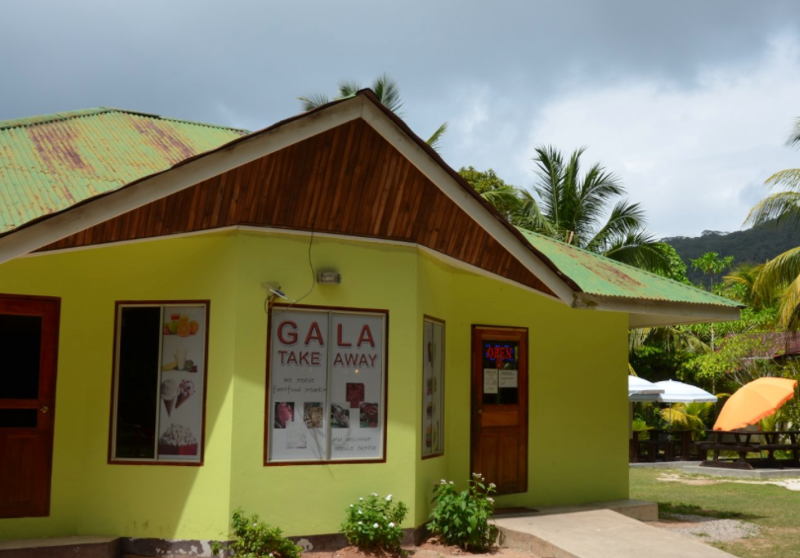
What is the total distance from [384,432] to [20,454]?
3.88 metres

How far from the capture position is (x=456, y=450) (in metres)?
11.8

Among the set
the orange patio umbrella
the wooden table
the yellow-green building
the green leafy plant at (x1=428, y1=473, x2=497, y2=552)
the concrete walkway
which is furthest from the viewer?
the wooden table

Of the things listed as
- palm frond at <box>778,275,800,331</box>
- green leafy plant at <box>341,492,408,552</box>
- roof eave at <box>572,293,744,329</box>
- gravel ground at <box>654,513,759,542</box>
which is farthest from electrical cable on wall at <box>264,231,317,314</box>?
palm frond at <box>778,275,800,331</box>

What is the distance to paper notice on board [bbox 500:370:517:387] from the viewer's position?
1239cm

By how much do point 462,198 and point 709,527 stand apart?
5975mm

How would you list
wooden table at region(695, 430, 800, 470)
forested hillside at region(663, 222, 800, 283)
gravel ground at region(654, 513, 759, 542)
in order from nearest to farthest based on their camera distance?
gravel ground at region(654, 513, 759, 542)
wooden table at region(695, 430, 800, 470)
forested hillside at region(663, 222, 800, 283)

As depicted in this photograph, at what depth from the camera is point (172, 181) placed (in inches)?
341

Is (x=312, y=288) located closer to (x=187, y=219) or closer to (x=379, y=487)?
(x=187, y=219)

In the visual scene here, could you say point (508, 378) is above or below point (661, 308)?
below

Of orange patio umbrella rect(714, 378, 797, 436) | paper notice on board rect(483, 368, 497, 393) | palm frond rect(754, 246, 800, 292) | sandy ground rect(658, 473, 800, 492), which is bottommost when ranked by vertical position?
sandy ground rect(658, 473, 800, 492)

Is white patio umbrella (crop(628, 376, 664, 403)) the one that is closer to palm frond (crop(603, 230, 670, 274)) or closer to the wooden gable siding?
palm frond (crop(603, 230, 670, 274))

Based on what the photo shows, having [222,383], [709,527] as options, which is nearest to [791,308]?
[709,527]

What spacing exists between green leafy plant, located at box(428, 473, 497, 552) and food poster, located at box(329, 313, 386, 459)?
3.26 feet

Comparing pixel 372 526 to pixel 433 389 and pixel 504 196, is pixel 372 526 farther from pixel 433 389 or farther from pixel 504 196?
pixel 504 196
